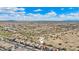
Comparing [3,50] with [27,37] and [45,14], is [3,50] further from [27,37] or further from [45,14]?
[45,14]

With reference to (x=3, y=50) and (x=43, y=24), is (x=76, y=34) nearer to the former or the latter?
(x=43, y=24)

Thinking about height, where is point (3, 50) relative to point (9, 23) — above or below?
below
